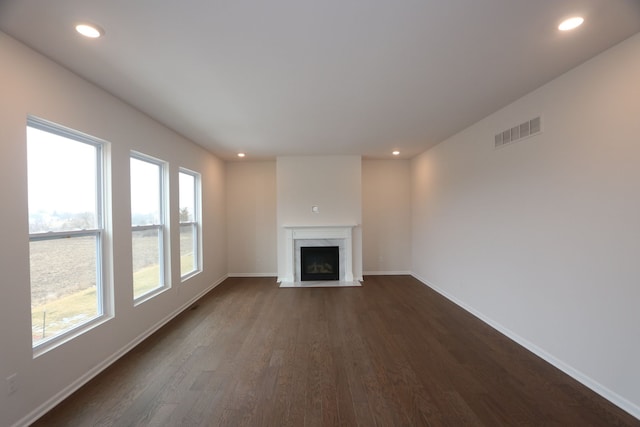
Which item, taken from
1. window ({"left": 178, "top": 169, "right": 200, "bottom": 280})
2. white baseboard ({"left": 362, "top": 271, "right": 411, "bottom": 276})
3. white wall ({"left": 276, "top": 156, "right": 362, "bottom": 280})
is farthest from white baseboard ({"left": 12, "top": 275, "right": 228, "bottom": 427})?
white baseboard ({"left": 362, "top": 271, "right": 411, "bottom": 276})

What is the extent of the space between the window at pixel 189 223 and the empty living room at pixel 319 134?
0.34 meters

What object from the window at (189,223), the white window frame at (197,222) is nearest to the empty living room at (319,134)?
the window at (189,223)

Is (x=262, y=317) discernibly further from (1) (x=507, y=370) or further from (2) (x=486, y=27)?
(2) (x=486, y=27)

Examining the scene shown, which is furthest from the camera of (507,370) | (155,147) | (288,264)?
(288,264)

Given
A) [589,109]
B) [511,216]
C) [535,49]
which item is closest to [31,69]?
[535,49]

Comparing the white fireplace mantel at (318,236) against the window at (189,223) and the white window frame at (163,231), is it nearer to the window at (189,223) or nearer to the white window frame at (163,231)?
the window at (189,223)

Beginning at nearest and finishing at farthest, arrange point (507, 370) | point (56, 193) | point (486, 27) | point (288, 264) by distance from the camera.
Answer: point (486, 27), point (56, 193), point (507, 370), point (288, 264)

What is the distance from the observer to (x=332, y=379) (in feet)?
7.95

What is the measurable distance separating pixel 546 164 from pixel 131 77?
3907 mm

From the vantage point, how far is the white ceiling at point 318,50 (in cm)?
163

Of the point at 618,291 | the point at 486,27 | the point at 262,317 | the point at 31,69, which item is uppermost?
the point at 486,27

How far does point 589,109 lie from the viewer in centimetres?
228

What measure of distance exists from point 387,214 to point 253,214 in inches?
120

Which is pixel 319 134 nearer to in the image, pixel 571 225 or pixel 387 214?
pixel 387 214
